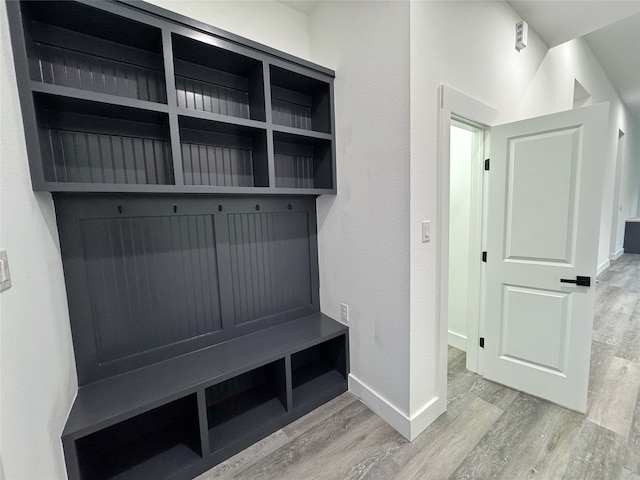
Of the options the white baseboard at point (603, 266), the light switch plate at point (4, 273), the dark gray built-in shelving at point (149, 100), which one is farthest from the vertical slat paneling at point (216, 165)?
the white baseboard at point (603, 266)

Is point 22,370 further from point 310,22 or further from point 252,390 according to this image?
point 310,22

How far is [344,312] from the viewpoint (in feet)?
6.96

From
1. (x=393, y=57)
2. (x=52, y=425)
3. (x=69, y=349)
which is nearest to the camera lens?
(x=52, y=425)

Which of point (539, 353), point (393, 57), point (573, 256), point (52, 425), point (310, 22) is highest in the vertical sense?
point (310, 22)

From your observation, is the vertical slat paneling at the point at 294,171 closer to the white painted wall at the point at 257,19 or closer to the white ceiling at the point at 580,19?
the white painted wall at the point at 257,19

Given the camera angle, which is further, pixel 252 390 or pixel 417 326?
pixel 252 390

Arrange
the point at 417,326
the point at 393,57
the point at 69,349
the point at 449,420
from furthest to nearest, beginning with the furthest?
the point at 449,420
the point at 417,326
the point at 393,57
the point at 69,349

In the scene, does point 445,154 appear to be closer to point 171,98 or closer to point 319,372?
point 171,98

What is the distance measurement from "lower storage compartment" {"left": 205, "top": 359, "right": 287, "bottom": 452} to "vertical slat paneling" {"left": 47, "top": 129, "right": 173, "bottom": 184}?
143cm

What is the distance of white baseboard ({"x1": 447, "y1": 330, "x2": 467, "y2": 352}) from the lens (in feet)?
8.78

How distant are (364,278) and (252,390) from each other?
117 centimetres

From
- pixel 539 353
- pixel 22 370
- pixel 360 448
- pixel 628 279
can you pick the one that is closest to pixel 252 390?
pixel 360 448

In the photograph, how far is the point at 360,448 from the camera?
5.39ft

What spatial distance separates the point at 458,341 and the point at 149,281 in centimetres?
274
